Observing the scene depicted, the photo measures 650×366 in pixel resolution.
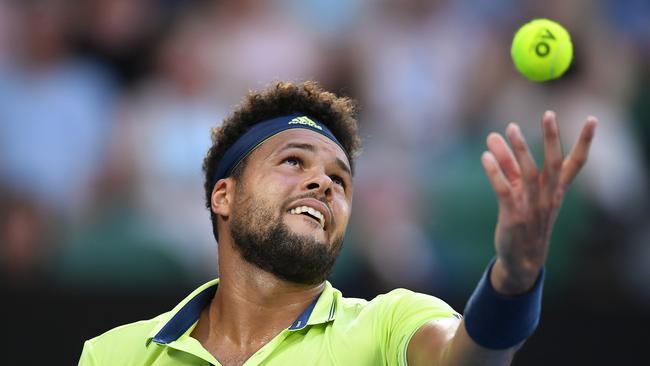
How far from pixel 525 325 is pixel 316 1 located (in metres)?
5.25

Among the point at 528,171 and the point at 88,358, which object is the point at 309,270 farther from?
the point at 528,171

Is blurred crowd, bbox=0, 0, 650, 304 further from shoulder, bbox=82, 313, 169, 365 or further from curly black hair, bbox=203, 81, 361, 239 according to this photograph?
shoulder, bbox=82, 313, 169, 365

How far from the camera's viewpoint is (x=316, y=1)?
8070mm

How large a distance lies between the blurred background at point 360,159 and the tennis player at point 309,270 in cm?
177

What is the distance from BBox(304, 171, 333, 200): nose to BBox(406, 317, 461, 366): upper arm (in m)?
1.01

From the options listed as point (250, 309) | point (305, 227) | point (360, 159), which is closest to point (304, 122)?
point (305, 227)

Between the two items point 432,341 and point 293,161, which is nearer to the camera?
point 432,341

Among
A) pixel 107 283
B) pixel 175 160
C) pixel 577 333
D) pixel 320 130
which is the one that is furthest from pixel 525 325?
pixel 175 160

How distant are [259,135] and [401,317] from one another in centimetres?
134

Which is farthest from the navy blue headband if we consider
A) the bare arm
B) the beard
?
the bare arm

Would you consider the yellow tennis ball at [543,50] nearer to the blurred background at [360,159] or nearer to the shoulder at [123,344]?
the shoulder at [123,344]

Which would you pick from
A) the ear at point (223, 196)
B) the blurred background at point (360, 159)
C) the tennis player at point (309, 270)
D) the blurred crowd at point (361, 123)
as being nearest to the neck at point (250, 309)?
the tennis player at point (309, 270)

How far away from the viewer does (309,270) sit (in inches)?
171

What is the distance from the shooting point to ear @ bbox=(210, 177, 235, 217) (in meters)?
4.79
